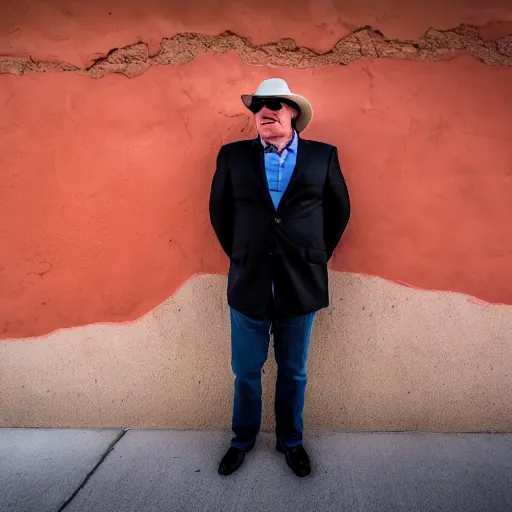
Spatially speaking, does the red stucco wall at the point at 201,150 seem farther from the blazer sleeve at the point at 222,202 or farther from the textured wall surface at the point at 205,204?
the blazer sleeve at the point at 222,202

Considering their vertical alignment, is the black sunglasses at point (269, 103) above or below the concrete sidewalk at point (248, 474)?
above

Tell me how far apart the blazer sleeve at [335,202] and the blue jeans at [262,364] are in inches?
17.5

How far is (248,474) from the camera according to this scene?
1964 mm

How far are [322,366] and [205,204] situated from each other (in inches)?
46.0

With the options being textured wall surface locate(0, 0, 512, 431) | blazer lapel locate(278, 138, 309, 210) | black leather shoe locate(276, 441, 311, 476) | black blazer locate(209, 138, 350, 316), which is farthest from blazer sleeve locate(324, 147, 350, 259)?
black leather shoe locate(276, 441, 311, 476)

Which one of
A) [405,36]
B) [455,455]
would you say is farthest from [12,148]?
[455,455]

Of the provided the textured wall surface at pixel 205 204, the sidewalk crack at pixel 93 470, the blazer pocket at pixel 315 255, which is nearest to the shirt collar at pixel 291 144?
the textured wall surface at pixel 205 204

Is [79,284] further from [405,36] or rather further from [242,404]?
[405,36]

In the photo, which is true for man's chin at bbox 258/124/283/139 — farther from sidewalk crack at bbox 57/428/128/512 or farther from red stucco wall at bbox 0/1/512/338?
sidewalk crack at bbox 57/428/128/512

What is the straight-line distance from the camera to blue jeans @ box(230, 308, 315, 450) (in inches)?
75.9

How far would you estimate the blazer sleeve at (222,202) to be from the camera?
1.88 m

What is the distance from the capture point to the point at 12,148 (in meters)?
2.18

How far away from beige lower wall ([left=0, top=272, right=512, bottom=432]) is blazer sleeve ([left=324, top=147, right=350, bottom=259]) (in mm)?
345

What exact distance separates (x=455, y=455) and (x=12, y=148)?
3.00m
